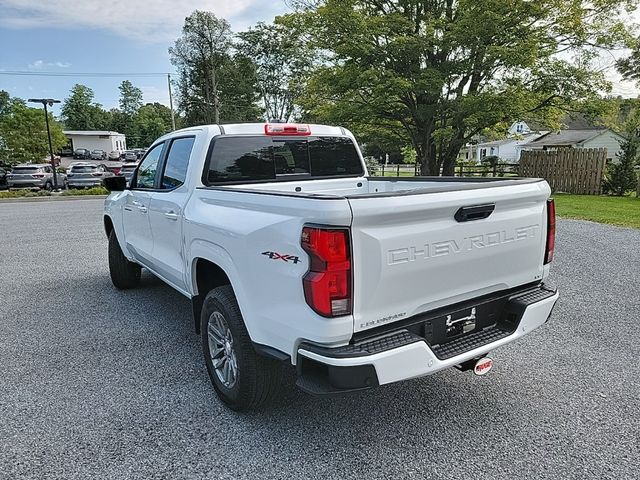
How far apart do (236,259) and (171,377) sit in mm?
1358

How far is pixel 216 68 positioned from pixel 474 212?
45.0 m

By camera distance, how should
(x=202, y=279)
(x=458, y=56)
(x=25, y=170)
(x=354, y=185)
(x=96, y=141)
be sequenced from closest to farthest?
(x=202, y=279), (x=354, y=185), (x=458, y=56), (x=25, y=170), (x=96, y=141)

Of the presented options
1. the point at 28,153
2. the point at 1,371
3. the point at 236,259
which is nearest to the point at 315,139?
the point at 236,259

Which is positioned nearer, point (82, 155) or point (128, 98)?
point (82, 155)

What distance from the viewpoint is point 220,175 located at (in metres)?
3.62

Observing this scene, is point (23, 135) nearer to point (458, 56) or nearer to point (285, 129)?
point (458, 56)

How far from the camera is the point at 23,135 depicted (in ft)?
135

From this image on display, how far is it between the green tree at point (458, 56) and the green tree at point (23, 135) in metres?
34.3

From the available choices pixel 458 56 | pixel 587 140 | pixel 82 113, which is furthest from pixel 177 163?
pixel 82 113

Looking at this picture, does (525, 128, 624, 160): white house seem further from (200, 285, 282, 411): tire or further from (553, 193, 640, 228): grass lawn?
(200, 285, 282, 411): tire

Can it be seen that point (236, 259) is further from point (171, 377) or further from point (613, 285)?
point (613, 285)

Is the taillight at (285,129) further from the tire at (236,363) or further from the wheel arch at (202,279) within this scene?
the tire at (236,363)

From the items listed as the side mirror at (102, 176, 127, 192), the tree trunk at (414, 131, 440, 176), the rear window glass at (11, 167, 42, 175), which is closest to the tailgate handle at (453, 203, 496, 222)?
the side mirror at (102, 176, 127, 192)

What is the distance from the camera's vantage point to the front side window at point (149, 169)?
4.37 meters
